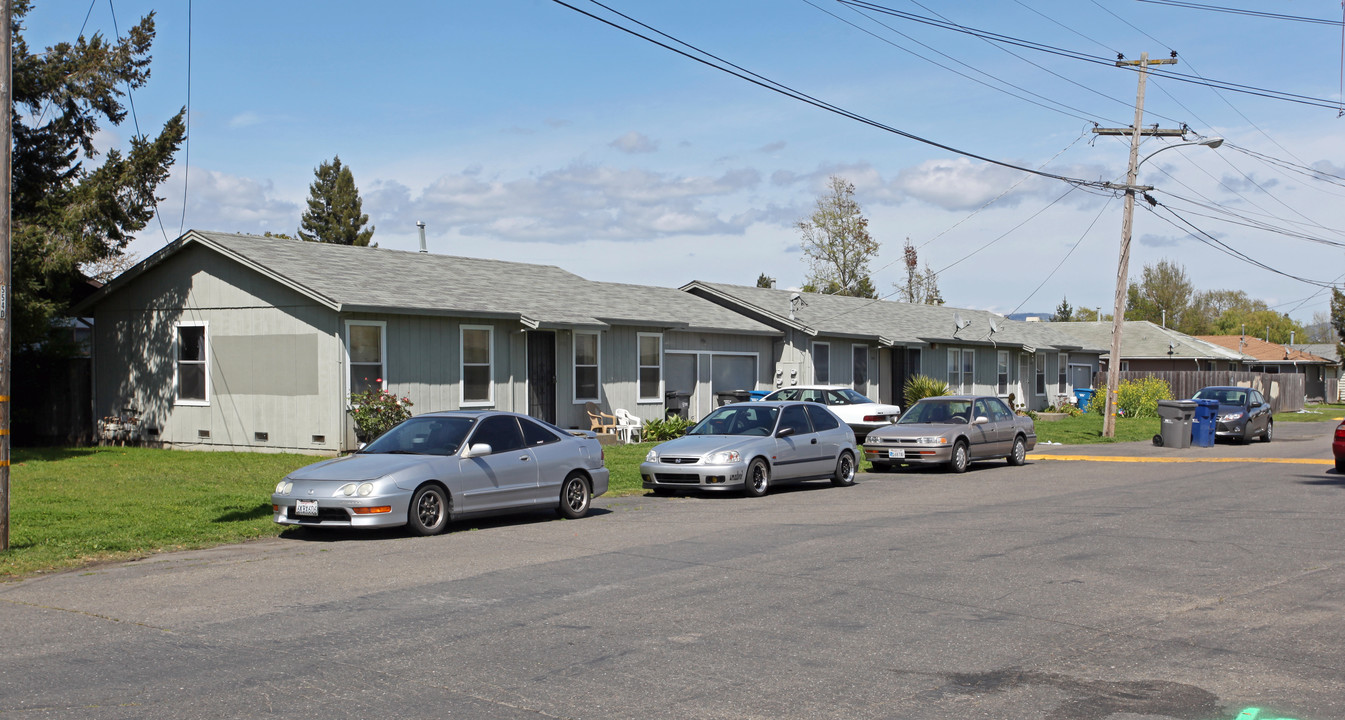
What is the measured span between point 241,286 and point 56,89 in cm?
577

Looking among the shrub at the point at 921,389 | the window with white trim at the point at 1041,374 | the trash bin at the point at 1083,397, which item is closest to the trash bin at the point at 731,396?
the shrub at the point at 921,389

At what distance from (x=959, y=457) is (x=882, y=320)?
18.4 meters

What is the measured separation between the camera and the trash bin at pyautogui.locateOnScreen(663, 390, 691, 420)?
1147 inches

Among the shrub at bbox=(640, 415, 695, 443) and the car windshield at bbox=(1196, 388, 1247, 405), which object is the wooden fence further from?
the shrub at bbox=(640, 415, 695, 443)

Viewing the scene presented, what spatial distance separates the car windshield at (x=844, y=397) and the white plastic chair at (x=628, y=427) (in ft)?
16.7

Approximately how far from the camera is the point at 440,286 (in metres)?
24.5

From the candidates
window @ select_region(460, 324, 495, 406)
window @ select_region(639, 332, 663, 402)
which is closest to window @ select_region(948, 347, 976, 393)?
window @ select_region(639, 332, 663, 402)

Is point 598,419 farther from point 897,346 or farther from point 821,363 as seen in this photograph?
point 897,346

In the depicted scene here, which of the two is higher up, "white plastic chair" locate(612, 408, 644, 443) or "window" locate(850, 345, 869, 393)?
"window" locate(850, 345, 869, 393)

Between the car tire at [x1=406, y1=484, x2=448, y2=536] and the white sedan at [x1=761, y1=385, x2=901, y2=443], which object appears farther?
the white sedan at [x1=761, y1=385, x2=901, y2=443]

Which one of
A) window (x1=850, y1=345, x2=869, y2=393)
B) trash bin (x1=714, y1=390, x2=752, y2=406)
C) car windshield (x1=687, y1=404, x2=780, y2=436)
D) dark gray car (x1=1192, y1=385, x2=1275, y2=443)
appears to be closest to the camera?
car windshield (x1=687, y1=404, x2=780, y2=436)

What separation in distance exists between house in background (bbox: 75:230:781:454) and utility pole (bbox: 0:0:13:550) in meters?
9.25

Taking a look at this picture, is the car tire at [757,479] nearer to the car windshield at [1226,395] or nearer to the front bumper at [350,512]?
the front bumper at [350,512]

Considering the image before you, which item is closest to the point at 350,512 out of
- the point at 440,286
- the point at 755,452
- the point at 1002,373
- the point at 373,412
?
the point at 755,452
